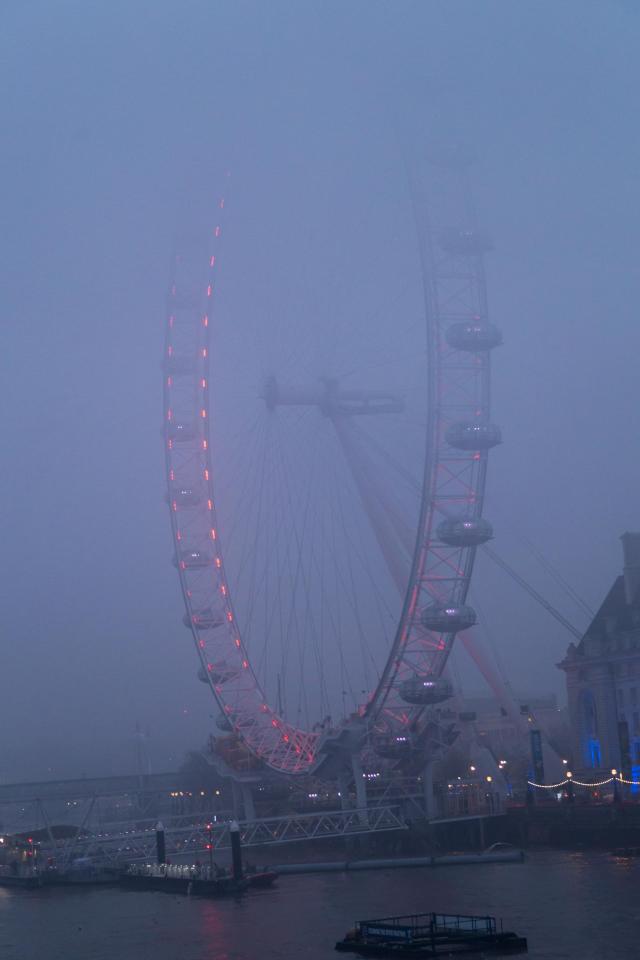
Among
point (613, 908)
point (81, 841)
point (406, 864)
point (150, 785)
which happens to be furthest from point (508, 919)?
point (150, 785)

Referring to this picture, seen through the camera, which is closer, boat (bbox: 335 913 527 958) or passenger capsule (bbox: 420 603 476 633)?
boat (bbox: 335 913 527 958)

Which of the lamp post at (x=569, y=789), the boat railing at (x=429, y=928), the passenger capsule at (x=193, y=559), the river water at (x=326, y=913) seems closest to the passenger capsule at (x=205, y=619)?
the passenger capsule at (x=193, y=559)

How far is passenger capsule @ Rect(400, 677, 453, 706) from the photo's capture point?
41375mm

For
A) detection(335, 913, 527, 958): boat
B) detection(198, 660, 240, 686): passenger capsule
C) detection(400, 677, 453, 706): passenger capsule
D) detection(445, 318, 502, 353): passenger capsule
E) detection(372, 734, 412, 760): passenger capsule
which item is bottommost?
detection(335, 913, 527, 958): boat

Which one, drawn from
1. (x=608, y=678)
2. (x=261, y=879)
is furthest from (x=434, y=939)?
(x=608, y=678)

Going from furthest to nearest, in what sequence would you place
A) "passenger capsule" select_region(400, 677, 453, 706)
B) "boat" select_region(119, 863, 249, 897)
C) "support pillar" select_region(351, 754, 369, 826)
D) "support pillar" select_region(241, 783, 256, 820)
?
"support pillar" select_region(241, 783, 256, 820) → "support pillar" select_region(351, 754, 369, 826) → "passenger capsule" select_region(400, 677, 453, 706) → "boat" select_region(119, 863, 249, 897)

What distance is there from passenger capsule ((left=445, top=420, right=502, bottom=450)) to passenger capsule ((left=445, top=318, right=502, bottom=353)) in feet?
6.54

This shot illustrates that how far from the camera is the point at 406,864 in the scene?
3912 centimetres

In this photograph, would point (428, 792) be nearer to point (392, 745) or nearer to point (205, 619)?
point (392, 745)

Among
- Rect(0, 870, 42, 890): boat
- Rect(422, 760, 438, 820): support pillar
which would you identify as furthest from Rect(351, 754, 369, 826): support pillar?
Rect(0, 870, 42, 890): boat

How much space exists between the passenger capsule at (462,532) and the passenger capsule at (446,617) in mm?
1855

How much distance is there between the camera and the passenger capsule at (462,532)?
38.8 m

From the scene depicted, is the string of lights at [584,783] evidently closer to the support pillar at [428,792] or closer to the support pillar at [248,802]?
the support pillar at [428,792]

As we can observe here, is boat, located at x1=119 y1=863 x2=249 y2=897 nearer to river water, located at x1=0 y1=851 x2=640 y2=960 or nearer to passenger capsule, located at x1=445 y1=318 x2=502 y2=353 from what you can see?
river water, located at x1=0 y1=851 x2=640 y2=960
